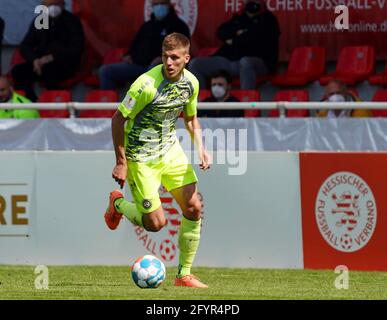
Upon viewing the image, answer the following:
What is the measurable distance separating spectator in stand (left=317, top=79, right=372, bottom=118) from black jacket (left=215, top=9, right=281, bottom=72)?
1522 mm

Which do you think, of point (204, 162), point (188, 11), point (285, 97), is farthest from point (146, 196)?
point (188, 11)

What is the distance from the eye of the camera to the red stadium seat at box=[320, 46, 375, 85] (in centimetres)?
1650

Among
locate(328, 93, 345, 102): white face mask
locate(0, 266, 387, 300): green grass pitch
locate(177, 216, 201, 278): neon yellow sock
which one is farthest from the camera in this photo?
locate(328, 93, 345, 102): white face mask

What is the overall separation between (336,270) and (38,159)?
3.24 metres

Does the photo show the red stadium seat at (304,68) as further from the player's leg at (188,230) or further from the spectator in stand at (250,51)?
the player's leg at (188,230)

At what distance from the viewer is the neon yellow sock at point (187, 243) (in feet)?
37.7

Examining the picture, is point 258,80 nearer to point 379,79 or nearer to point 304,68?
point 304,68

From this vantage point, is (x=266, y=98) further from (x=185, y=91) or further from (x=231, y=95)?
(x=185, y=91)

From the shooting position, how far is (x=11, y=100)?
627 inches

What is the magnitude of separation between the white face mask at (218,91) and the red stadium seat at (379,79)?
6.54 feet

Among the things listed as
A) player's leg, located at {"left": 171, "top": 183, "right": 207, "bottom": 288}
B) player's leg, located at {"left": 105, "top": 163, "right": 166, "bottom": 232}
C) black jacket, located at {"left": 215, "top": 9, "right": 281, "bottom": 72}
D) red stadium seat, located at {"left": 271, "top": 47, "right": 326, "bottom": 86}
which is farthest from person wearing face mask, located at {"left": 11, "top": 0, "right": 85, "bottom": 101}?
player's leg, located at {"left": 171, "top": 183, "right": 207, "bottom": 288}

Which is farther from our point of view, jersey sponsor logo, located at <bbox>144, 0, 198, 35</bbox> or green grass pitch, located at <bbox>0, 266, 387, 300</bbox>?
jersey sponsor logo, located at <bbox>144, 0, 198, 35</bbox>
